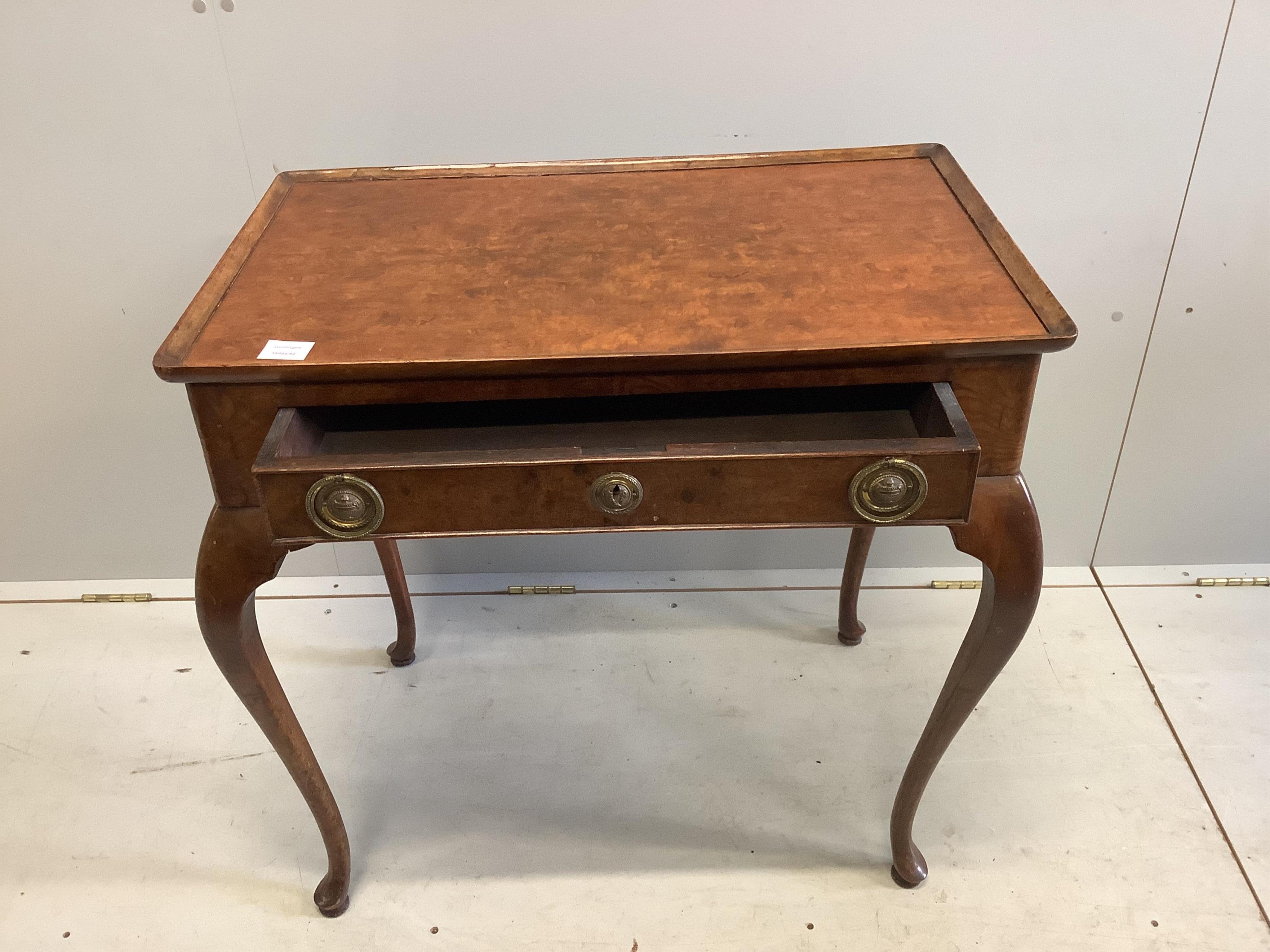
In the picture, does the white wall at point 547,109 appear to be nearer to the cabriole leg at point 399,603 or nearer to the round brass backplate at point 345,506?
the cabriole leg at point 399,603

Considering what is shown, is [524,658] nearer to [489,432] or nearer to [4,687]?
[489,432]

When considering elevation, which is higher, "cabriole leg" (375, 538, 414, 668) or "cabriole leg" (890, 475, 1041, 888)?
"cabriole leg" (890, 475, 1041, 888)

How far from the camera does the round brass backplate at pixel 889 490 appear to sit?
788 millimetres

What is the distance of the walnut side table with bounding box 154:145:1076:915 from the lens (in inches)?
31.4

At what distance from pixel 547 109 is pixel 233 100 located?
0.41 metres

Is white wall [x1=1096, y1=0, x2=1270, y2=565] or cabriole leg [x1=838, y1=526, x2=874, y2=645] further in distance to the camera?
cabriole leg [x1=838, y1=526, x2=874, y2=645]

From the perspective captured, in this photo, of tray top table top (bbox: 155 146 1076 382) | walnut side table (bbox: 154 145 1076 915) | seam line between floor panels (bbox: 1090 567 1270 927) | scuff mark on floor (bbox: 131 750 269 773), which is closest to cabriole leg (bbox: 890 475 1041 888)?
walnut side table (bbox: 154 145 1076 915)

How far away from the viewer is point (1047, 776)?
1315 millimetres

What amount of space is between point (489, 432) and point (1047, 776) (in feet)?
3.03

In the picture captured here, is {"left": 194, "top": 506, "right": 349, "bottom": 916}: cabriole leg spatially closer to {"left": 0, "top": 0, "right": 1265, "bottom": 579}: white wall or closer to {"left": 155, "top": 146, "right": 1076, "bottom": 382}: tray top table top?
{"left": 155, "top": 146, "right": 1076, "bottom": 382}: tray top table top

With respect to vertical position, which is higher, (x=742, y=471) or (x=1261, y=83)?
(x=1261, y=83)

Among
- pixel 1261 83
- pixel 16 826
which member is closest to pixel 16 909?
pixel 16 826

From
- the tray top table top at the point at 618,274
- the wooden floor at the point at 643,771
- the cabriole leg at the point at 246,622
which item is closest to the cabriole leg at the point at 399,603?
the wooden floor at the point at 643,771

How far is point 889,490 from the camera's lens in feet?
2.62
